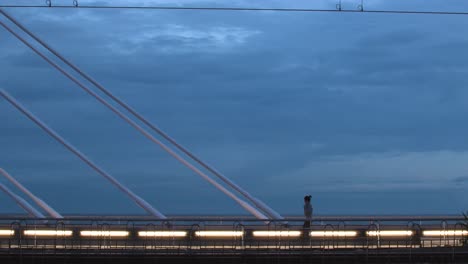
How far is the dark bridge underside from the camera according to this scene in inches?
947

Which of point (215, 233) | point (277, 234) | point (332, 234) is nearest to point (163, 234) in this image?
point (215, 233)

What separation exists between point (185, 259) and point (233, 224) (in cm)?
239

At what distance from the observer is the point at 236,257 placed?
947 inches

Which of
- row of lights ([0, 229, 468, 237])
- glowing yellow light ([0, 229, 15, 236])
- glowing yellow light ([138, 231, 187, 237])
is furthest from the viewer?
glowing yellow light ([0, 229, 15, 236])

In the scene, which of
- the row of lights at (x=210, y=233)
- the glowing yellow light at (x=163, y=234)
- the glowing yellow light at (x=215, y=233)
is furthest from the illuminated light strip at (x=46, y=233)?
the glowing yellow light at (x=215, y=233)

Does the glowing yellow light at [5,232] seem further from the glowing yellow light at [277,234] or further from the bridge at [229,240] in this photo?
the glowing yellow light at [277,234]

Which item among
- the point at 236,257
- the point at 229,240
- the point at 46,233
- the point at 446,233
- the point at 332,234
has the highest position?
the point at 446,233

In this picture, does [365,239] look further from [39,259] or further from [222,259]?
[39,259]

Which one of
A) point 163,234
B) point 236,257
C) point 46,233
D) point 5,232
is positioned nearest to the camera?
point 236,257

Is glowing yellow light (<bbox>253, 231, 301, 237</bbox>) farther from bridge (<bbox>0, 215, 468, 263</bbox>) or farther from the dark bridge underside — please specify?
the dark bridge underside

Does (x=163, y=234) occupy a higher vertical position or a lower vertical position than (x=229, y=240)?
higher

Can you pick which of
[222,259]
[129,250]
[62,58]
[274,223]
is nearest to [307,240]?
[274,223]

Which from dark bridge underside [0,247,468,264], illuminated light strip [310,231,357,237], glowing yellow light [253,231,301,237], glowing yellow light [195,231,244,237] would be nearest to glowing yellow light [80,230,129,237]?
dark bridge underside [0,247,468,264]

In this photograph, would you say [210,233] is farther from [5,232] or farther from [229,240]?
[5,232]
